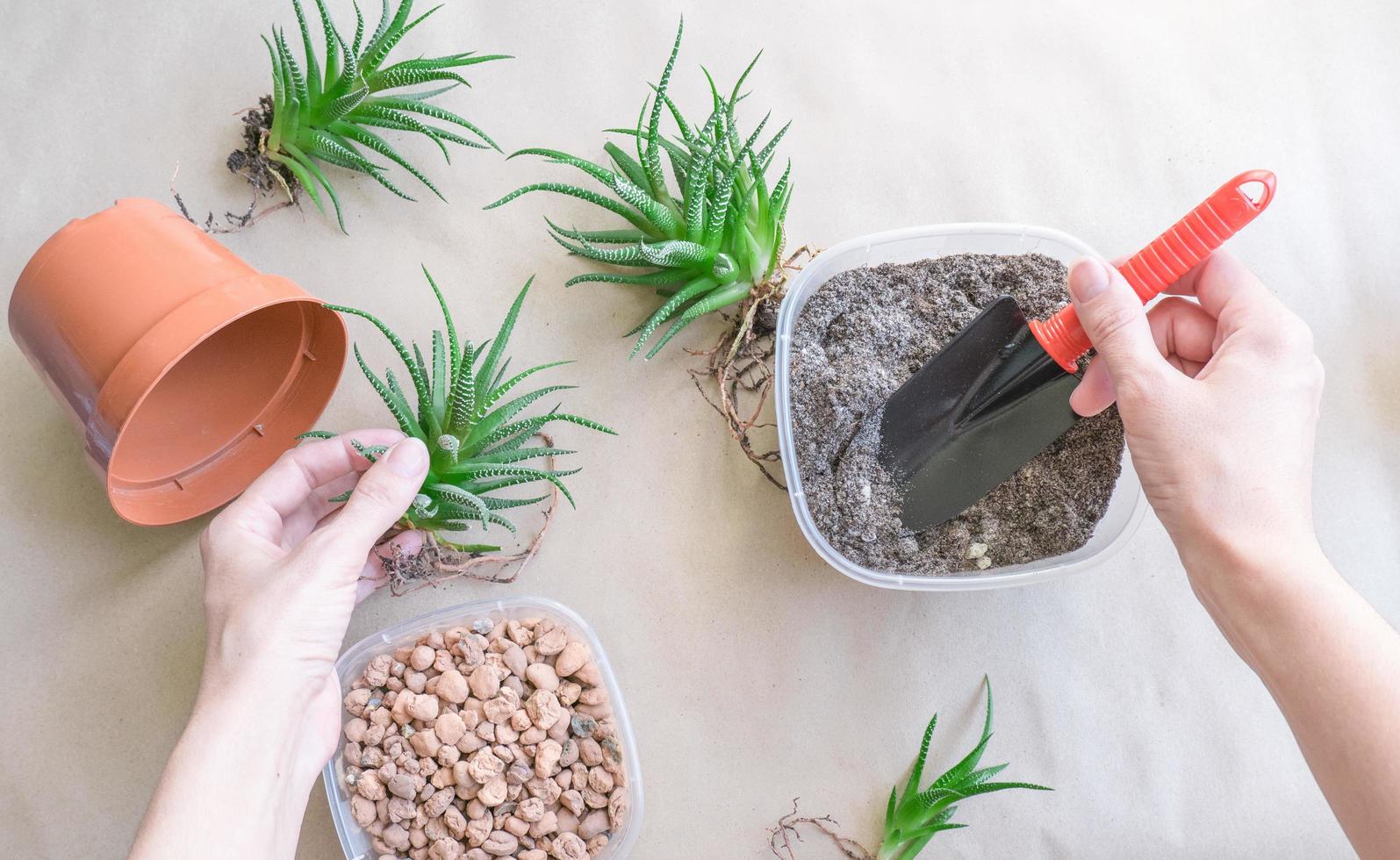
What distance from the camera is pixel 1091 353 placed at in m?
1.23

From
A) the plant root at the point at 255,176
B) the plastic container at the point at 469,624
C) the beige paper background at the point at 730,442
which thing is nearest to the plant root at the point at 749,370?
the beige paper background at the point at 730,442

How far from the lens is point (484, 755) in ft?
4.09

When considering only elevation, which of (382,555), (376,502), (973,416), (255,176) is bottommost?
(382,555)

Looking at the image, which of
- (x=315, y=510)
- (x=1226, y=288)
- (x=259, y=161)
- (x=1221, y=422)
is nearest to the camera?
(x=1221, y=422)

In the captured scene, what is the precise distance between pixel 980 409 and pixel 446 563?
0.79 metres

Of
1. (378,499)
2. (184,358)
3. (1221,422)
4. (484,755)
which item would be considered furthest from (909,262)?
(184,358)

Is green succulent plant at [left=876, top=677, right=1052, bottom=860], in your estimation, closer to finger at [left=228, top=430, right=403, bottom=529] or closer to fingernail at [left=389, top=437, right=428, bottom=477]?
fingernail at [left=389, top=437, right=428, bottom=477]

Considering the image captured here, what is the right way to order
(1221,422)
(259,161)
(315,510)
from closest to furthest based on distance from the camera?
(1221,422), (315,510), (259,161)

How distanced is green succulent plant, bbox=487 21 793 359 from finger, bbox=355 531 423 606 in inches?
16.7

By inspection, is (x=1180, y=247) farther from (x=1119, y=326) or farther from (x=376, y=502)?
(x=376, y=502)

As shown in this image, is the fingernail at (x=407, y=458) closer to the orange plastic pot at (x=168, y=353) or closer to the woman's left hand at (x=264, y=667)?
the woman's left hand at (x=264, y=667)

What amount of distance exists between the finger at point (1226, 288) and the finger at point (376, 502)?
3.04ft

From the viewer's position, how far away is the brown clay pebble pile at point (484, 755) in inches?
49.1

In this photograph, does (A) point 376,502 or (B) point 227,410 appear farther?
(B) point 227,410
